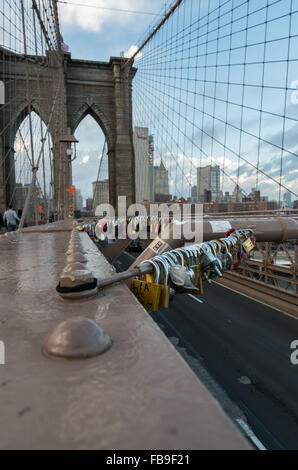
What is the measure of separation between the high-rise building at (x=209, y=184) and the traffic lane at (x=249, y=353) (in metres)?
3.65

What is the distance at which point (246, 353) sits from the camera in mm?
6867

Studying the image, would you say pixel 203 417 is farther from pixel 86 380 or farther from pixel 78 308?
pixel 78 308

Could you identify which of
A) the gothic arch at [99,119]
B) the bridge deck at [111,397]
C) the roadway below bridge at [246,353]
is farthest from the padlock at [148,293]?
the gothic arch at [99,119]

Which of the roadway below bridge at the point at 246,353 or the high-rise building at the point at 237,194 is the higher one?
the high-rise building at the point at 237,194

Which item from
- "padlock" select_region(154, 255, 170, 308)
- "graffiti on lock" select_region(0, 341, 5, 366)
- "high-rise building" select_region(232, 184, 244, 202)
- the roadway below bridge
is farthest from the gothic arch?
"graffiti on lock" select_region(0, 341, 5, 366)

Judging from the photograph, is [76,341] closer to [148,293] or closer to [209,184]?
[148,293]

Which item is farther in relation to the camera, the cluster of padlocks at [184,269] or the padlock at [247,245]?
the padlock at [247,245]

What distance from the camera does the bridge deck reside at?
1.25 ft

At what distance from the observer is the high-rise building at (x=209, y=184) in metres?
10.1

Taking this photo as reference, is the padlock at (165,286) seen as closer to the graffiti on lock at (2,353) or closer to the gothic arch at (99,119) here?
the graffiti on lock at (2,353)

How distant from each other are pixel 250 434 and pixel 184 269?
4.02m

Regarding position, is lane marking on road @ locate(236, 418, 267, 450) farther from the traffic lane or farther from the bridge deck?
the bridge deck

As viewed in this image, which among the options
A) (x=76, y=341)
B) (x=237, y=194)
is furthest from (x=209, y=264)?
(x=237, y=194)

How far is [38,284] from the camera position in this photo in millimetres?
1215
